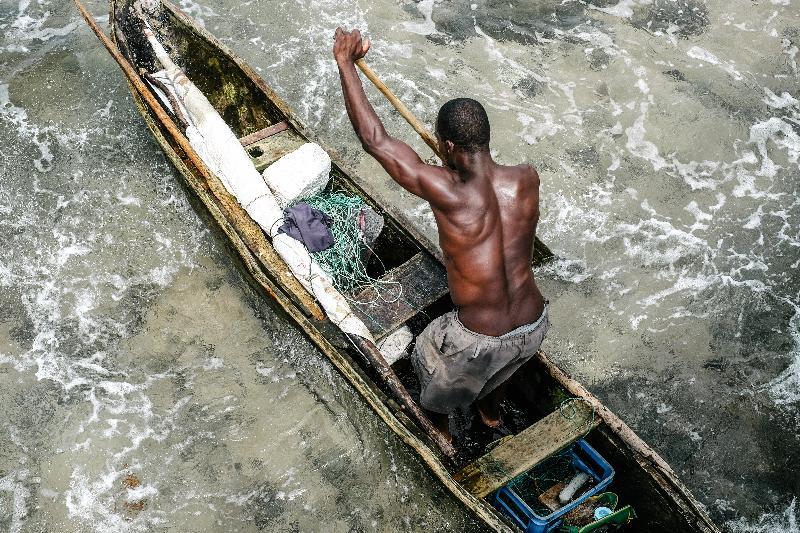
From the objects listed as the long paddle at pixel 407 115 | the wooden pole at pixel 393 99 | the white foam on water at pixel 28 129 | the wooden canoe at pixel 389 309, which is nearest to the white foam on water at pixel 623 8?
the long paddle at pixel 407 115

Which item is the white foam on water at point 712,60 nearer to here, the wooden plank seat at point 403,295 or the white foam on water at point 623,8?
the white foam on water at point 623,8

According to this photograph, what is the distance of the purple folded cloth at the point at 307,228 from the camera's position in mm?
5066

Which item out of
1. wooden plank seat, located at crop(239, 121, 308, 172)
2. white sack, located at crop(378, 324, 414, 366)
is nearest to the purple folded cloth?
wooden plank seat, located at crop(239, 121, 308, 172)

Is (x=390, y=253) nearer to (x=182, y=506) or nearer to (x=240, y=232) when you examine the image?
(x=240, y=232)

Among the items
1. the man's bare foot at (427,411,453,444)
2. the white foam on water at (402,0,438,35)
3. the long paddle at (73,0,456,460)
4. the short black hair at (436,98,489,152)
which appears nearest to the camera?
the short black hair at (436,98,489,152)

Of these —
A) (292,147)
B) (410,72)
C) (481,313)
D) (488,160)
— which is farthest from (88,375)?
(410,72)

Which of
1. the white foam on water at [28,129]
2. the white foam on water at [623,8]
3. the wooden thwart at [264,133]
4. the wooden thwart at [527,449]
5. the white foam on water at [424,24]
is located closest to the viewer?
the wooden thwart at [527,449]

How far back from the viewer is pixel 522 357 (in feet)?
13.8

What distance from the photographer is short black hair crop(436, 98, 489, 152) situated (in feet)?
11.8

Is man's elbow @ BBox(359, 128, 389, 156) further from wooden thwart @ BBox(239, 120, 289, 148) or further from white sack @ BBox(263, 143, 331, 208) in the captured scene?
wooden thwart @ BBox(239, 120, 289, 148)

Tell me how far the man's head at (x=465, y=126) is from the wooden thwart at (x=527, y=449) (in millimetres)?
1853

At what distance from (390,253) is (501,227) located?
186 centimetres

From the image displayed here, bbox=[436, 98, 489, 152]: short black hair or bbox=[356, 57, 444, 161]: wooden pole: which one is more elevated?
bbox=[436, 98, 489, 152]: short black hair

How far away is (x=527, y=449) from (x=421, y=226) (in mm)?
3054
